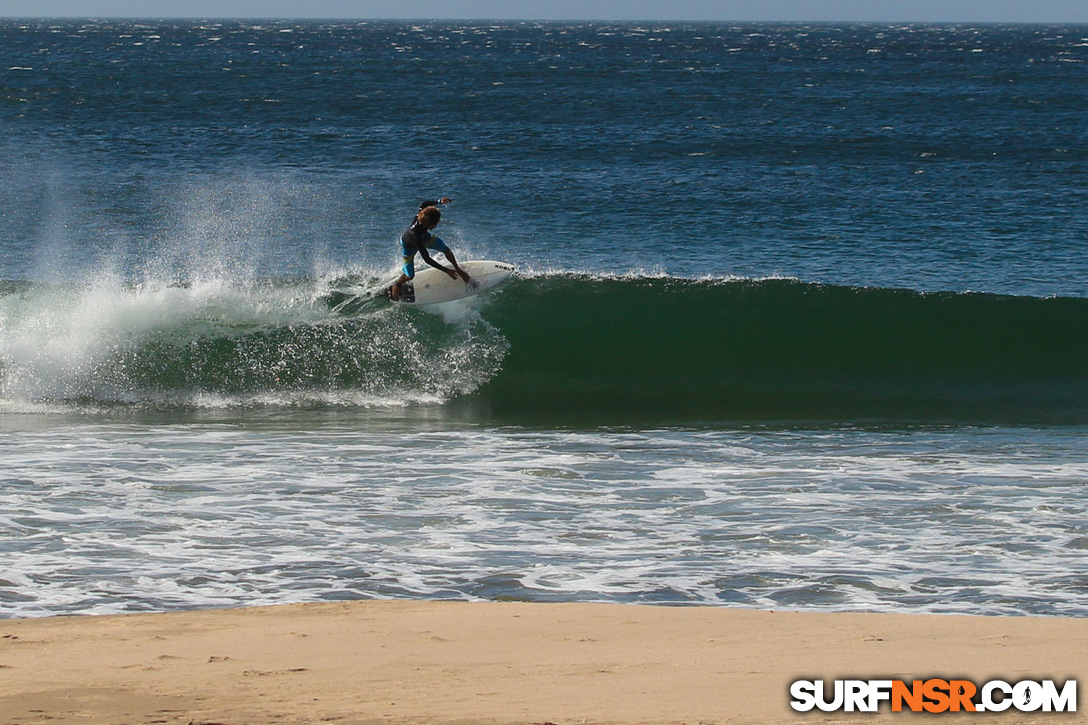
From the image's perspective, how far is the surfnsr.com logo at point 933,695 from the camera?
5.09 meters

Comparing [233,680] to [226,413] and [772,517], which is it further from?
[226,413]

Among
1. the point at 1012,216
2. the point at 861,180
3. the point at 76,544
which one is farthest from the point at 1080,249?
the point at 76,544

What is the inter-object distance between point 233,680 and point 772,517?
487 centimetres

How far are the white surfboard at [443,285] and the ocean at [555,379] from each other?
0.37 m

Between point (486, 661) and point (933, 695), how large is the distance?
7.07ft

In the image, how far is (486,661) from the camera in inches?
229

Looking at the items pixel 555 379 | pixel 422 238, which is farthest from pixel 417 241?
pixel 555 379

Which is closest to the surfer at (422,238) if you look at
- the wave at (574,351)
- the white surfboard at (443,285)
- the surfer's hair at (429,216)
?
the surfer's hair at (429,216)

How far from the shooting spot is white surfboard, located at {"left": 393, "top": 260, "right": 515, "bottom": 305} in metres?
15.2

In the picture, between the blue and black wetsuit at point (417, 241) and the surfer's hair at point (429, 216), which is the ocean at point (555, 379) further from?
the surfer's hair at point (429, 216)

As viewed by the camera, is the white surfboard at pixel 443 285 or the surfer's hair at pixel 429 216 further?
the white surfboard at pixel 443 285

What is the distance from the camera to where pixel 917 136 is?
1677 inches

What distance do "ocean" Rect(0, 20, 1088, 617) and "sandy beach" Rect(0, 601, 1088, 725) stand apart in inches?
22.4

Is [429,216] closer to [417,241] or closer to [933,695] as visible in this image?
[417,241]
